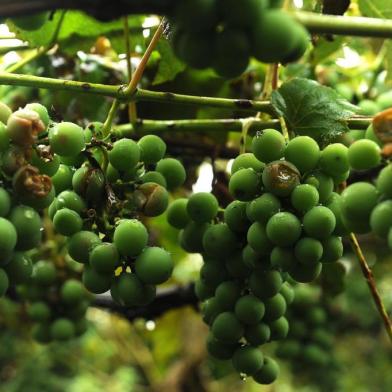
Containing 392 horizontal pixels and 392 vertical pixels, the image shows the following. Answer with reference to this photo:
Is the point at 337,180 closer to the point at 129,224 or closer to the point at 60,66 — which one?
the point at 129,224

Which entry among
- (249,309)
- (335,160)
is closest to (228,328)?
(249,309)

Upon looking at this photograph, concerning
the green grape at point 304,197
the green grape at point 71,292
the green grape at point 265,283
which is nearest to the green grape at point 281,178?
the green grape at point 304,197

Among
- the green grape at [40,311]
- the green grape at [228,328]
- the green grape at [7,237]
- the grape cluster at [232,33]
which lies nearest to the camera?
the grape cluster at [232,33]

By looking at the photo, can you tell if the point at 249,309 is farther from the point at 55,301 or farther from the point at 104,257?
the point at 55,301

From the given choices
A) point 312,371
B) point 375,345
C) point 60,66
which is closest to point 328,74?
point 60,66

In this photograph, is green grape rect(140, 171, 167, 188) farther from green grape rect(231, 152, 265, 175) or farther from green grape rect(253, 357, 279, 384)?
green grape rect(253, 357, 279, 384)

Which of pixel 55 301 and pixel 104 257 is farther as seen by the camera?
pixel 55 301

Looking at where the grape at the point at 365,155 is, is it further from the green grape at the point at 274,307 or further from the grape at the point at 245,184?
the green grape at the point at 274,307
